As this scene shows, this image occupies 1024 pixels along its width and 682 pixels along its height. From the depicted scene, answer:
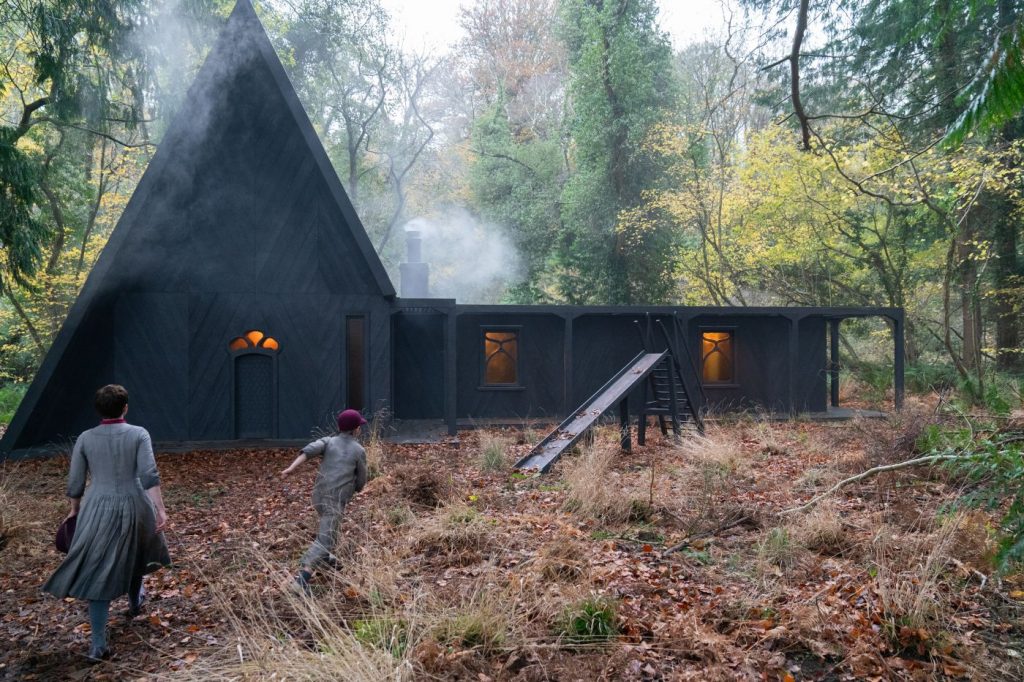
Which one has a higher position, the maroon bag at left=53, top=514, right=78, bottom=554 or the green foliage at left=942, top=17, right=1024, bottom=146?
the green foliage at left=942, top=17, right=1024, bottom=146

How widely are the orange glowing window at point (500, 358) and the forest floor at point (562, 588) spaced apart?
801 centimetres

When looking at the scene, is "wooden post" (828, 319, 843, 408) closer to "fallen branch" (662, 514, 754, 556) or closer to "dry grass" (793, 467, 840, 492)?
"dry grass" (793, 467, 840, 492)

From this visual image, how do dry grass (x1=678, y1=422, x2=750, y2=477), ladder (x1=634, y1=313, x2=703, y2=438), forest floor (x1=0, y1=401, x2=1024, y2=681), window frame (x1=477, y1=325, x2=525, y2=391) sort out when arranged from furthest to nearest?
1. window frame (x1=477, y1=325, x2=525, y2=391)
2. ladder (x1=634, y1=313, x2=703, y2=438)
3. dry grass (x1=678, y1=422, x2=750, y2=477)
4. forest floor (x1=0, y1=401, x2=1024, y2=681)

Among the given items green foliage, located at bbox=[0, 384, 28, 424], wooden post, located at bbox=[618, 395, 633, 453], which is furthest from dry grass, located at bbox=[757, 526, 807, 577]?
green foliage, located at bbox=[0, 384, 28, 424]

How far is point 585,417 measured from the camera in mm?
11188

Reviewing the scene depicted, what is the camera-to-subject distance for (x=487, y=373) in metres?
16.9

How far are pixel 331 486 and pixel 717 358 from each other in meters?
14.0

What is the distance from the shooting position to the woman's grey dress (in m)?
4.46

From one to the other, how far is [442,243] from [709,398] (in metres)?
18.2

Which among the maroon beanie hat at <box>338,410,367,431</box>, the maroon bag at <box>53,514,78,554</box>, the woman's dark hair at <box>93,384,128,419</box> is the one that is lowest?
the maroon bag at <box>53,514,78,554</box>

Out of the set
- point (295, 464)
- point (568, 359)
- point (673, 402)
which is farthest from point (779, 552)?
point (568, 359)

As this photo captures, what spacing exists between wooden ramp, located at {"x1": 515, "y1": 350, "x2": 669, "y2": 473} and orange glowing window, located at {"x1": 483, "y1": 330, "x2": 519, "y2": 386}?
15.7ft

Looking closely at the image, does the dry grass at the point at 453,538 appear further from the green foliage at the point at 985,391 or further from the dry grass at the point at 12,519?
the green foliage at the point at 985,391

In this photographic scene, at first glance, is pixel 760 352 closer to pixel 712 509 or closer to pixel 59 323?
pixel 712 509
